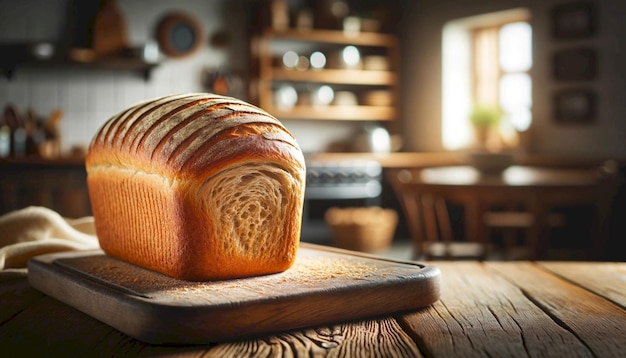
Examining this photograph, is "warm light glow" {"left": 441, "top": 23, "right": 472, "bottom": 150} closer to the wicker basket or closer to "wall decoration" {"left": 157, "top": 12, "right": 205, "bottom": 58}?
the wicker basket

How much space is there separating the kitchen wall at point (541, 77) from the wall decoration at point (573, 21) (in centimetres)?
5

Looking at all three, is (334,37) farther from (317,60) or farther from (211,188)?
(211,188)

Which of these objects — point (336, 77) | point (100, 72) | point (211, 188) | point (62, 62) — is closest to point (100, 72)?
point (100, 72)

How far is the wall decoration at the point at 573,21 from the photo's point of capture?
5.62 meters

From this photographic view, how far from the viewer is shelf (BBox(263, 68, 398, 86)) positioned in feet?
22.2

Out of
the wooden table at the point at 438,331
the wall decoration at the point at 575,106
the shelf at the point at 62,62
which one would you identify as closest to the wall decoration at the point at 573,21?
the wall decoration at the point at 575,106

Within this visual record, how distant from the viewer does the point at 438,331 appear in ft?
2.60

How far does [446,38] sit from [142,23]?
2.94 meters

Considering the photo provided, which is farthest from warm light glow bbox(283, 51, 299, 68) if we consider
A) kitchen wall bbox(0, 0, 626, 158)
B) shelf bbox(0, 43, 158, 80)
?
shelf bbox(0, 43, 158, 80)

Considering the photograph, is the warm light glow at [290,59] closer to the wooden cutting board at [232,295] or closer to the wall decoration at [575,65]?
the wall decoration at [575,65]

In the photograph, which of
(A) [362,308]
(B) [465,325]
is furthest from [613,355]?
(A) [362,308]

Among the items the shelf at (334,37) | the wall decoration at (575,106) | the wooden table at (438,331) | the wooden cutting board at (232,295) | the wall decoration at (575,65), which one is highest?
the shelf at (334,37)

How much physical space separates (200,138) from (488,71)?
6.33 m

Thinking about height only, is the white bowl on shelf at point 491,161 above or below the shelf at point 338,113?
below
